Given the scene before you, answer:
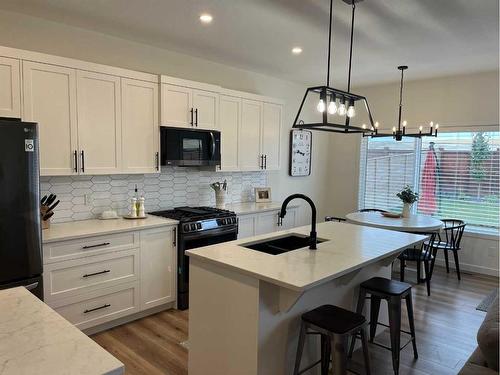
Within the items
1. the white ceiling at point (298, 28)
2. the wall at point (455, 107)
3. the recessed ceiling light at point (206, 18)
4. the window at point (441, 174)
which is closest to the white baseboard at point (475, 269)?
the wall at point (455, 107)

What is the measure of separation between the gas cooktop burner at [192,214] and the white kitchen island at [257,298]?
47.5 inches

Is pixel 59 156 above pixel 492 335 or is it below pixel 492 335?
above

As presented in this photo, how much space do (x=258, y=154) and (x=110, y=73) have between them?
218 centimetres

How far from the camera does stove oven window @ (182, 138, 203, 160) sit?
399 cm

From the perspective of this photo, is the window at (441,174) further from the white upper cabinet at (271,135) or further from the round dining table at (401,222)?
the white upper cabinet at (271,135)

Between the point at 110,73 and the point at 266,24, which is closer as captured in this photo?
the point at 266,24

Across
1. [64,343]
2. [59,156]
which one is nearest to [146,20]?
[59,156]

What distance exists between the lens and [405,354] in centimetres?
296

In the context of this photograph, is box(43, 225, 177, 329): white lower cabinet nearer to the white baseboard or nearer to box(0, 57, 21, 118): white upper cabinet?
box(0, 57, 21, 118): white upper cabinet

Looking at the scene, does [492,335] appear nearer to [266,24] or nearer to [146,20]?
[266,24]

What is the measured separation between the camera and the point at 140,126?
369 cm

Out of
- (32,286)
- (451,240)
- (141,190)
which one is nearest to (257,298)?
(32,286)

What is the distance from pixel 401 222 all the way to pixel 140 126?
318cm

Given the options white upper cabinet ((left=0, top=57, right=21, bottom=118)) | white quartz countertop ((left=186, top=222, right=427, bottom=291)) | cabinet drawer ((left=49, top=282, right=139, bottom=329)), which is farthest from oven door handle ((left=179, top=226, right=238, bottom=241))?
white upper cabinet ((left=0, top=57, right=21, bottom=118))
